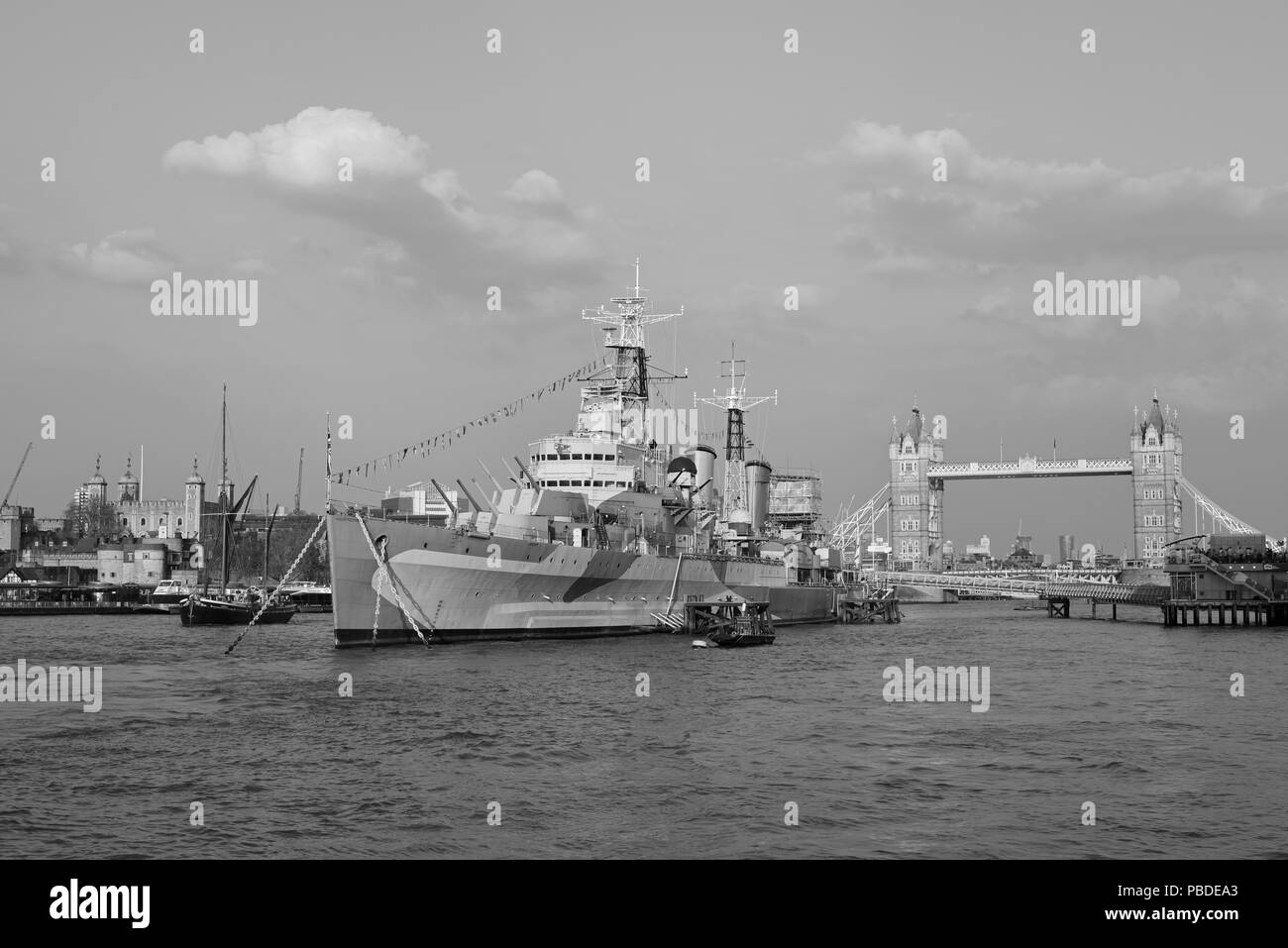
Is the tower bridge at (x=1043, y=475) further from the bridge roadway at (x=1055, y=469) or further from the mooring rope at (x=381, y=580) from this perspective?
the mooring rope at (x=381, y=580)

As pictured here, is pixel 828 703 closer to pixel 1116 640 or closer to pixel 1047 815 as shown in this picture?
pixel 1047 815

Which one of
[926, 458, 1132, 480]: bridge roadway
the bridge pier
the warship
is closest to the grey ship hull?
the warship

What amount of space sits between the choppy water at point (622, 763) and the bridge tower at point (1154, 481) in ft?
499

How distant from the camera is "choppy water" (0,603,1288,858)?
52.7 ft

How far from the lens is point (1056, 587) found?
105 meters

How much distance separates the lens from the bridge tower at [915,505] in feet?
632

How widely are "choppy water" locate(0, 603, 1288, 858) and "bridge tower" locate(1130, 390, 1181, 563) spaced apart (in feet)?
499

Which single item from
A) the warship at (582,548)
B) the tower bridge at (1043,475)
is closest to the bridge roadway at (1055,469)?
the tower bridge at (1043,475)

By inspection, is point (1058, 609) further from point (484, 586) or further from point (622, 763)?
point (622, 763)

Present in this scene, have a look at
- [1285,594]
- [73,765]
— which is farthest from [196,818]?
[1285,594]

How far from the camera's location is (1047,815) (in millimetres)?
17500

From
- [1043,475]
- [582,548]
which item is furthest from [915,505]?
[582,548]

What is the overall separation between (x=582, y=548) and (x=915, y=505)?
159 m
